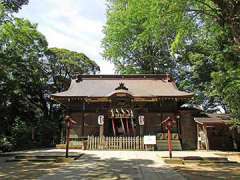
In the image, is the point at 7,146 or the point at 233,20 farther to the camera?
the point at 7,146

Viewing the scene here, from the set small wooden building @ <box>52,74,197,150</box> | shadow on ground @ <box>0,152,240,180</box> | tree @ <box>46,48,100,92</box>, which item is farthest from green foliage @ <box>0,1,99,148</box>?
shadow on ground @ <box>0,152,240,180</box>

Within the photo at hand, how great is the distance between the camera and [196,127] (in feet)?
88.2

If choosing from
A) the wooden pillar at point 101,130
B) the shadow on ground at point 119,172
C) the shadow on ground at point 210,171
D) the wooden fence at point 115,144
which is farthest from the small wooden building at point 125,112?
the shadow on ground at point 119,172

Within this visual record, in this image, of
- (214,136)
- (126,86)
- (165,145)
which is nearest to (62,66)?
(126,86)

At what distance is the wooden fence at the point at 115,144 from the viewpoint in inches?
864

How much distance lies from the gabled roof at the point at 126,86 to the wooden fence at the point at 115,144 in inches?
174

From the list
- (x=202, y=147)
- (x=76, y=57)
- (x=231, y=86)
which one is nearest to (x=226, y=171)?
(x=231, y=86)

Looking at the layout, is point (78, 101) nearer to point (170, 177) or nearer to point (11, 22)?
A: point (11, 22)

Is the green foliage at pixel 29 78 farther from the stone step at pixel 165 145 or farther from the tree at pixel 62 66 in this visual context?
the stone step at pixel 165 145

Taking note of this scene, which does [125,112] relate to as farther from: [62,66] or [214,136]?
[62,66]

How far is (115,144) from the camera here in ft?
72.6

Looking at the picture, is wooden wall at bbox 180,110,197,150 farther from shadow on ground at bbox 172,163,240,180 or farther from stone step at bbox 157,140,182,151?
shadow on ground at bbox 172,163,240,180

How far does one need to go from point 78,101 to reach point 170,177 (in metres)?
16.5

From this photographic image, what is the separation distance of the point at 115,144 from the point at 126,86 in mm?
8043
